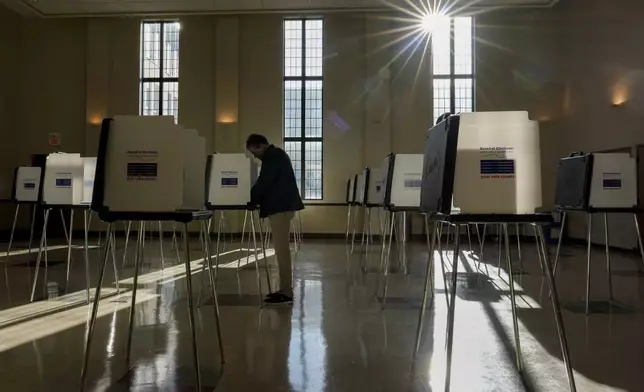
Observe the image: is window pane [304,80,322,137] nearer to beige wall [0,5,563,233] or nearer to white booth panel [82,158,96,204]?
beige wall [0,5,563,233]

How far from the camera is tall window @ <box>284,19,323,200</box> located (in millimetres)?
13141

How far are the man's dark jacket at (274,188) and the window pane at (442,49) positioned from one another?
9.84 m

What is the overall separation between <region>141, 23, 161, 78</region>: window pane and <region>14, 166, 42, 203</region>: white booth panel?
7073 millimetres

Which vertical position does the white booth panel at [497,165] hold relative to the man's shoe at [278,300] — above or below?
above

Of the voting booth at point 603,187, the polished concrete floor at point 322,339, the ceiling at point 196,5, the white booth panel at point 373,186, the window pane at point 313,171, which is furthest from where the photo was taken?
the window pane at point 313,171

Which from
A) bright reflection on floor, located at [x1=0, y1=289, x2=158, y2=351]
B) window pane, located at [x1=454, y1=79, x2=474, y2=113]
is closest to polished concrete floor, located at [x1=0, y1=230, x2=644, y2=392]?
bright reflection on floor, located at [x1=0, y1=289, x2=158, y2=351]

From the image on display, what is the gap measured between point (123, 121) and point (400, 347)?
203 centimetres

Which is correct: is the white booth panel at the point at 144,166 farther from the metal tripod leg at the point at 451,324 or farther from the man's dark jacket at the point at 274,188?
the man's dark jacket at the point at 274,188

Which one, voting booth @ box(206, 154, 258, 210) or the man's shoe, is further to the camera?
voting booth @ box(206, 154, 258, 210)

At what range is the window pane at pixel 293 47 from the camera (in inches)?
521

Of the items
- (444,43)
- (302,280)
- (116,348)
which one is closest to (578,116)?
(444,43)

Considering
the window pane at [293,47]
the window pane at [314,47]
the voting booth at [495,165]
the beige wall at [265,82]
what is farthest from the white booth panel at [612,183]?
the window pane at [293,47]

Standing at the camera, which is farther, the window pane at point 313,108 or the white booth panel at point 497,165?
the window pane at point 313,108

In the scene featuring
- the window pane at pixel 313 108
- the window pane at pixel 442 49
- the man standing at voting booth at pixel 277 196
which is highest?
the window pane at pixel 442 49
